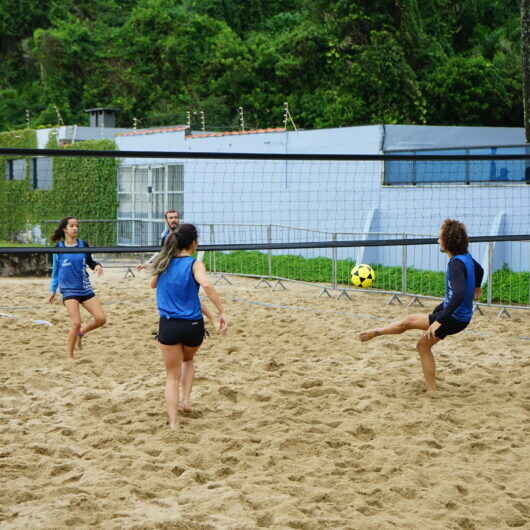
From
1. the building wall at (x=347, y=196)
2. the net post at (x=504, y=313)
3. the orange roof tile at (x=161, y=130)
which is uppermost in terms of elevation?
the orange roof tile at (x=161, y=130)

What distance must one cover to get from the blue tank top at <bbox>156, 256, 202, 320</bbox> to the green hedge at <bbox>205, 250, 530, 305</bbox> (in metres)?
7.94

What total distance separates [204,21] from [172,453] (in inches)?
1148

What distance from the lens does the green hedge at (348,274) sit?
1358 cm

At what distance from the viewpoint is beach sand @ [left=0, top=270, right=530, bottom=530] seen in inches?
174

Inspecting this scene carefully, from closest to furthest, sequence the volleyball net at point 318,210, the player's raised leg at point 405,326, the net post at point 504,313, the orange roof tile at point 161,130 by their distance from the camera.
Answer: the player's raised leg at point 405,326
the net post at point 504,313
the volleyball net at point 318,210
the orange roof tile at point 161,130

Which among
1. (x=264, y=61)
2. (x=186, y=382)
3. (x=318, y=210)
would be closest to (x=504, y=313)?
(x=186, y=382)

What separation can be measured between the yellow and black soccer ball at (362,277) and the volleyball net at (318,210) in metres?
0.36

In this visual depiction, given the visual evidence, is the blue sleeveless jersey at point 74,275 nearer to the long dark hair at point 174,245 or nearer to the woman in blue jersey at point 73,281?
the woman in blue jersey at point 73,281

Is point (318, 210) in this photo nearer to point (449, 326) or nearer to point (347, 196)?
point (347, 196)

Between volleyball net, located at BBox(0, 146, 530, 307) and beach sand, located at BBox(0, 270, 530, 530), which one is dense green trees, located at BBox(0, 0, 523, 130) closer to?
volleyball net, located at BBox(0, 146, 530, 307)

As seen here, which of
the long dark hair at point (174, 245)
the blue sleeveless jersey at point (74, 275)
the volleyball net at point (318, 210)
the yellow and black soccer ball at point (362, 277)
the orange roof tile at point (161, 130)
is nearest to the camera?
the long dark hair at point (174, 245)

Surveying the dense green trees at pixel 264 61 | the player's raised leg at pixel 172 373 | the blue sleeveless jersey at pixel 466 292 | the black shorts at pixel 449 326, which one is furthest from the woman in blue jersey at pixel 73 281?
the dense green trees at pixel 264 61

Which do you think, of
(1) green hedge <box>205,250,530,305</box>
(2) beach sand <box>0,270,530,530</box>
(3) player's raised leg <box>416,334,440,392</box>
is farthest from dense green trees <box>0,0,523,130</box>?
(3) player's raised leg <box>416,334,440,392</box>

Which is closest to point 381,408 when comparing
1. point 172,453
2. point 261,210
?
point 172,453
